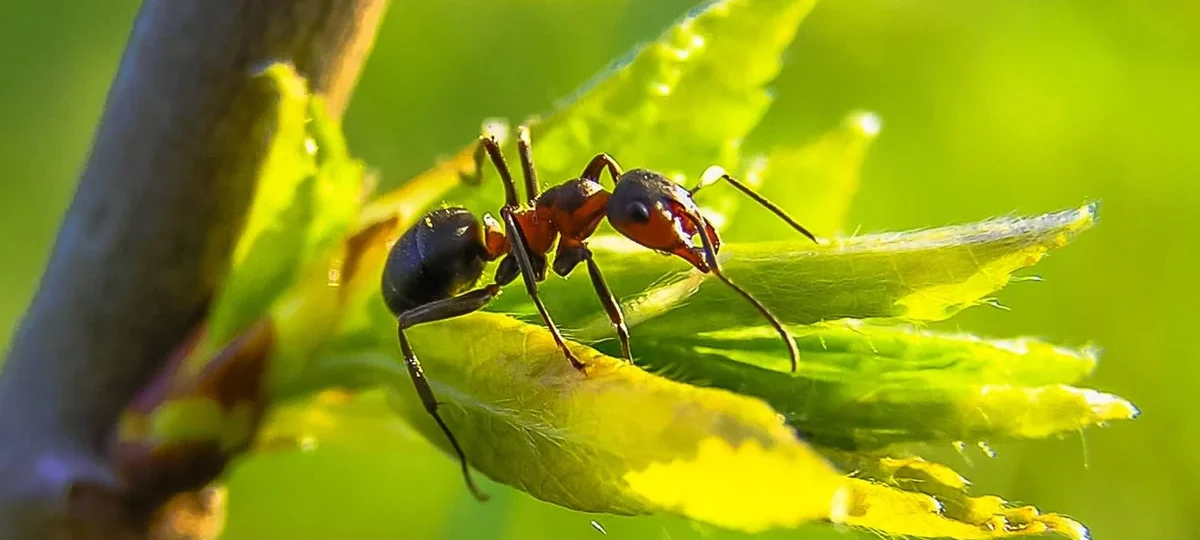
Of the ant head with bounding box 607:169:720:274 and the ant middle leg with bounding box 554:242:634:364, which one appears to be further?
the ant head with bounding box 607:169:720:274

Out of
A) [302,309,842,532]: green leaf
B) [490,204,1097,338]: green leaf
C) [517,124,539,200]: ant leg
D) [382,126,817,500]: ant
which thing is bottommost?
[302,309,842,532]: green leaf

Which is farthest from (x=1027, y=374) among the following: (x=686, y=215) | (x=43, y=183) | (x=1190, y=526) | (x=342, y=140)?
(x=43, y=183)

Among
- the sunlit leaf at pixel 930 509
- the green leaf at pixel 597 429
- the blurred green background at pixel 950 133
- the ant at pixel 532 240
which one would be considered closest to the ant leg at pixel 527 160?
the ant at pixel 532 240

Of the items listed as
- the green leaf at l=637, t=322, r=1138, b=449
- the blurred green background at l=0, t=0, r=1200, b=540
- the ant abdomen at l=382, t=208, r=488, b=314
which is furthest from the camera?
the blurred green background at l=0, t=0, r=1200, b=540

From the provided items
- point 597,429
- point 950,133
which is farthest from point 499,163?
point 950,133

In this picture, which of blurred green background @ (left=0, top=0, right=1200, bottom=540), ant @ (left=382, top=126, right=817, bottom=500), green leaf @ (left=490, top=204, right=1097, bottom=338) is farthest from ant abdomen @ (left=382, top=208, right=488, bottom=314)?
blurred green background @ (left=0, top=0, right=1200, bottom=540)

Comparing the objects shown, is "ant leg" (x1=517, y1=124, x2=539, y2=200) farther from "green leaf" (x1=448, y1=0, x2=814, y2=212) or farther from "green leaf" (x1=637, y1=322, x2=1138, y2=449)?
"green leaf" (x1=637, y1=322, x2=1138, y2=449)

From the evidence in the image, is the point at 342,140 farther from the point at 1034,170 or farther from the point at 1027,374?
the point at 1034,170
